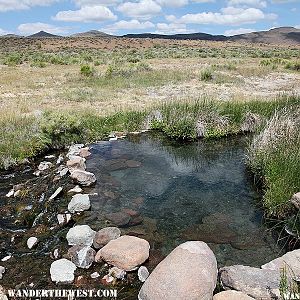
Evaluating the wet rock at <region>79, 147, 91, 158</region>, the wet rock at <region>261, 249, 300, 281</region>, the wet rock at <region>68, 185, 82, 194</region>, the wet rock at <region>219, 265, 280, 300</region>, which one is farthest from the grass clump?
the wet rock at <region>79, 147, 91, 158</region>

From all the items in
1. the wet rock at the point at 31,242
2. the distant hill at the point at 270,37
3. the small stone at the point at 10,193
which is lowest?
the small stone at the point at 10,193

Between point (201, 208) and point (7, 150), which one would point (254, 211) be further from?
point (7, 150)

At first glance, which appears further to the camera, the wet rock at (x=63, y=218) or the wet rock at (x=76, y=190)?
the wet rock at (x=76, y=190)

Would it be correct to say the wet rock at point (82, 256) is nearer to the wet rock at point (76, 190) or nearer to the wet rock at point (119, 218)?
the wet rock at point (119, 218)

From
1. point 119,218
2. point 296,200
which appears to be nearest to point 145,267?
point 119,218

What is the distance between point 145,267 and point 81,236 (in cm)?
130

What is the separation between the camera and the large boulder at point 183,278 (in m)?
4.16

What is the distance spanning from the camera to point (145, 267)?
5223 millimetres

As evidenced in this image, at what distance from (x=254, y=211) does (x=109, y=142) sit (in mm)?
5455

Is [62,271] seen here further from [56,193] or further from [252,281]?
[56,193]

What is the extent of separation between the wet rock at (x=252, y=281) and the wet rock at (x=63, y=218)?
302 cm

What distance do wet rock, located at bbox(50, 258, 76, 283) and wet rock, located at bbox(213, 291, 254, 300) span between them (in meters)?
1.97

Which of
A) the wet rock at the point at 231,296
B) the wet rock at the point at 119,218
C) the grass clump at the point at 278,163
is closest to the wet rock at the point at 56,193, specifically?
the wet rock at the point at 119,218

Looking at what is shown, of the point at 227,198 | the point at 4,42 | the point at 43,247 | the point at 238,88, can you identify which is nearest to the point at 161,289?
the point at 43,247
